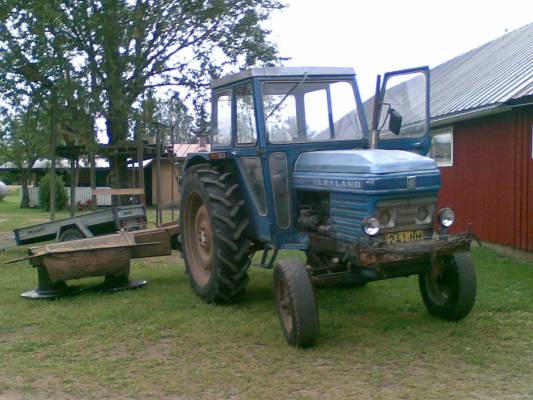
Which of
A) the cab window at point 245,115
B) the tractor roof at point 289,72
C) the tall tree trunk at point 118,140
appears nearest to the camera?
the tractor roof at point 289,72

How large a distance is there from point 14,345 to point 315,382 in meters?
3.00

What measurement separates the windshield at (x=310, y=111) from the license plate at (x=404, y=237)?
1.47 meters

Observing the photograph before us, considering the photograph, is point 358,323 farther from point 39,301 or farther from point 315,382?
point 39,301

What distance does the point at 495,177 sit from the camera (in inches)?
451

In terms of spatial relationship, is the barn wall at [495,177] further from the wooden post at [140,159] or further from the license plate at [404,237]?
the wooden post at [140,159]

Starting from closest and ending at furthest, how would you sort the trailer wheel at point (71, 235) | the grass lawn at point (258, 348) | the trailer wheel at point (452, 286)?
1. the grass lawn at point (258, 348)
2. the trailer wheel at point (452, 286)
3. the trailer wheel at point (71, 235)

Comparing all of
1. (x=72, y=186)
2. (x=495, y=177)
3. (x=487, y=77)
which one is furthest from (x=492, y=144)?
(x=72, y=186)

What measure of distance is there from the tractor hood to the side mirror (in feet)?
1.06

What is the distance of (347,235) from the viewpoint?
235 inches

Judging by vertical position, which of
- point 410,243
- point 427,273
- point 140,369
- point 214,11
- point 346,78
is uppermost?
point 214,11

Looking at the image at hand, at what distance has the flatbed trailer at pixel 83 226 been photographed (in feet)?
35.0

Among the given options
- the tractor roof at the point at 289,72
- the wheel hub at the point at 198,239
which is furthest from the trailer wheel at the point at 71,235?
the tractor roof at the point at 289,72

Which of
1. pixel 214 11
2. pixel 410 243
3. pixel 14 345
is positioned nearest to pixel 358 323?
pixel 410 243

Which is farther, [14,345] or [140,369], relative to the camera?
[14,345]
